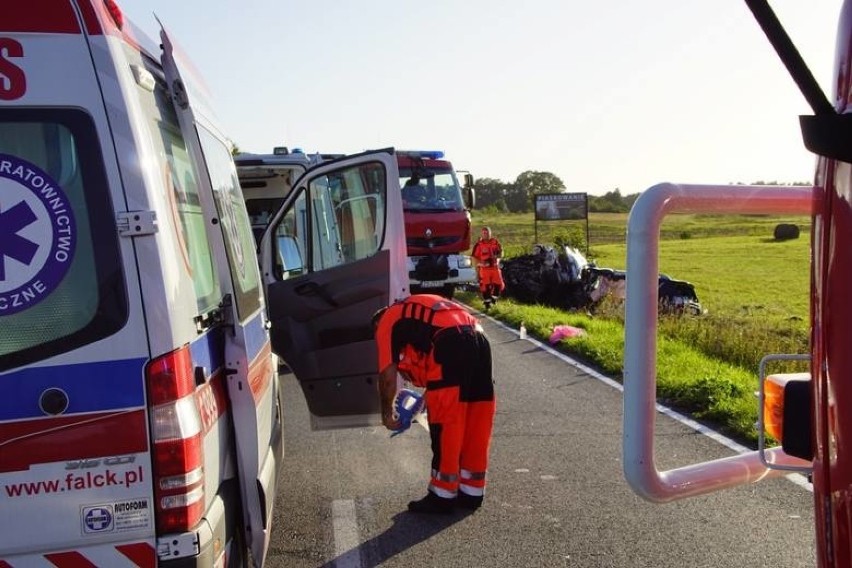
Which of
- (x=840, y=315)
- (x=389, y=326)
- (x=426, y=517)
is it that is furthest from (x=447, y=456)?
(x=840, y=315)


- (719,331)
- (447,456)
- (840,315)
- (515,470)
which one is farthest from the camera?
(719,331)

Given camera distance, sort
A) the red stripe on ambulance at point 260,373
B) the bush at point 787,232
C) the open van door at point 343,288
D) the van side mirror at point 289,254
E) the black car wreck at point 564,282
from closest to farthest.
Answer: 1. the bush at point 787,232
2. the red stripe on ambulance at point 260,373
3. the open van door at point 343,288
4. the van side mirror at point 289,254
5. the black car wreck at point 564,282

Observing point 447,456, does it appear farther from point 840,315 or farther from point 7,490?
point 840,315

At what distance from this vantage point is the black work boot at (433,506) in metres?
5.39

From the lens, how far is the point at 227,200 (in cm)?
415

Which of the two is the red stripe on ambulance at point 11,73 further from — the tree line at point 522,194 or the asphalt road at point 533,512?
the tree line at point 522,194

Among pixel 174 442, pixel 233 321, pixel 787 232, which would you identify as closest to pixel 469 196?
pixel 233 321

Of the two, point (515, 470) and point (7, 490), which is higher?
point (7, 490)

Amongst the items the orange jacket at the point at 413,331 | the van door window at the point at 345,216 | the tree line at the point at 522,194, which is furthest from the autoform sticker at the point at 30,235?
the tree line at the point at 522,194

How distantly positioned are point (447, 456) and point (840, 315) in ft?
13.4

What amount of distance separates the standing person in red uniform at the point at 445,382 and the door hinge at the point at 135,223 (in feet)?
9.83

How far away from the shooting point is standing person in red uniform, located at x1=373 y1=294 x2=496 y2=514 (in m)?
5.44

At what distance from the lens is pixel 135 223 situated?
260cm

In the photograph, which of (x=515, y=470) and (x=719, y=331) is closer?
(x=515, y=470)
